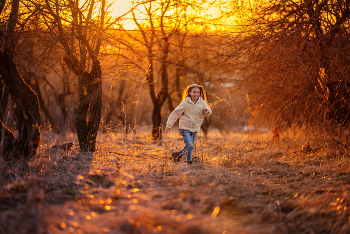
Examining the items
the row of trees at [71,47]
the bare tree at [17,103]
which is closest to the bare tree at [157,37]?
the row of trees at [71,47]

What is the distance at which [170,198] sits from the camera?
2.88 metres

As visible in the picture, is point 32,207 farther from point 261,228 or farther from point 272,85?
point 272,85

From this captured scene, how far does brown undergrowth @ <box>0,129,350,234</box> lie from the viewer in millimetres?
2277

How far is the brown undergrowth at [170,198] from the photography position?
2277mm

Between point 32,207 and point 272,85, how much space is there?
5101 mm

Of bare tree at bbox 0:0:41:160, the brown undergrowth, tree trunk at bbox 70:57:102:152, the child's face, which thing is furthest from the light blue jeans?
bare tree at bbox 0:0:41:160

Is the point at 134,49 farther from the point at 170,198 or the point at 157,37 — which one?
the point at 170,198

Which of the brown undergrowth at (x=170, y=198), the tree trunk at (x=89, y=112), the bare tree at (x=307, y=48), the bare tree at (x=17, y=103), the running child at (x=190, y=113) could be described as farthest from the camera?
the tree trunk at (x=89, y=112)

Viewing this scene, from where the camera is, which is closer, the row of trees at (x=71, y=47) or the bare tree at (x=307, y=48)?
the row of trees at (x=71, y=47)

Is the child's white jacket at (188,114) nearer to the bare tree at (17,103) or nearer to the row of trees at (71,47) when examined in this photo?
the row of trees at (71,47)

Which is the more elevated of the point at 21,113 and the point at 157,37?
the point at 157,37

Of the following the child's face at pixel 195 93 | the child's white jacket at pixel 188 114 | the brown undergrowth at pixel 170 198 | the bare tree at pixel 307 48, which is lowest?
the brown undergrowth at pixel 170 198

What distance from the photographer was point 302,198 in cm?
296

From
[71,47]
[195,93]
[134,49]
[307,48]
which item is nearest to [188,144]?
[195,93]
